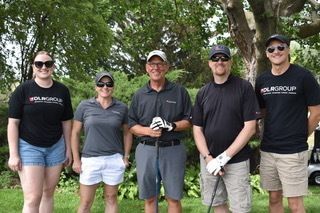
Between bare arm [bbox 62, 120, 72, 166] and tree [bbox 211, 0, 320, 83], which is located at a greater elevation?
tree [bbox 211, 0, 320, 83]

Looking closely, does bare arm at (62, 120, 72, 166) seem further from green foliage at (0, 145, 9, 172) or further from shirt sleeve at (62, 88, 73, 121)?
green foliage at (0, 145, 9, 172)

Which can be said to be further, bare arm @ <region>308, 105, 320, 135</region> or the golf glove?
the golf glove

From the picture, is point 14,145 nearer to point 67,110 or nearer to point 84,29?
point 67,110

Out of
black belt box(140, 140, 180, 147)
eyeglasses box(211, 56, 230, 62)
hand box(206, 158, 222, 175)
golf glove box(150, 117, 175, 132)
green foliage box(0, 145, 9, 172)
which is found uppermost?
eyeglasses box(211, 56, 230, 62)

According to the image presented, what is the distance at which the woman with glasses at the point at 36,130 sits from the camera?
14.5ft

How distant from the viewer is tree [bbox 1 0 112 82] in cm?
1100

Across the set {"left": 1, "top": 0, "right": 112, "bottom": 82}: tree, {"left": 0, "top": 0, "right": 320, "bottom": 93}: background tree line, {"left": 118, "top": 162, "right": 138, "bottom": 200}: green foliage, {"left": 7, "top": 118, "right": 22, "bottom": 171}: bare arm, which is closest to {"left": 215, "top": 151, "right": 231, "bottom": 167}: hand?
{"left": 7, "top": 118, "right": 22, "bottom": 171}: bare arm

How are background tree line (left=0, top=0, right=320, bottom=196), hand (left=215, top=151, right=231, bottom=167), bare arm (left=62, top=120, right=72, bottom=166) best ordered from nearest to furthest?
hand (left=215, top=151, right=231, bottom=167), bare arm (left=62, top=120, right=72, bottom=166), background tree line (left=0, top=0, right=320, bottom=196)

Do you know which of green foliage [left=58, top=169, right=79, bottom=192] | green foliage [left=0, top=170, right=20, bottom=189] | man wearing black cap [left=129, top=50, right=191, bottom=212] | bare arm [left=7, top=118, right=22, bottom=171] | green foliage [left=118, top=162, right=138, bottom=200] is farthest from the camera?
green foliage [left=0, top=170, right=20, bottom=189]

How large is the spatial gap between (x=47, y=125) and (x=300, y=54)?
37.0 ft

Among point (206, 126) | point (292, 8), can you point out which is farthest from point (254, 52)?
point (206, 126)

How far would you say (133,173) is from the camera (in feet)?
23.9

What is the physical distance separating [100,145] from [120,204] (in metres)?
A: 2.29

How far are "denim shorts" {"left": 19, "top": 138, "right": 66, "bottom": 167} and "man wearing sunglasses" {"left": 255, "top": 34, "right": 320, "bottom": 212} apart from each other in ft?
6.74
